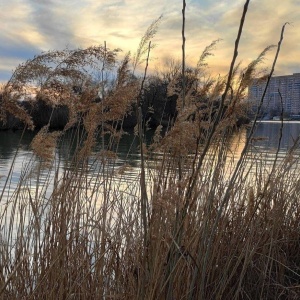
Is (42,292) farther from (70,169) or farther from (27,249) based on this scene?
(70,169)

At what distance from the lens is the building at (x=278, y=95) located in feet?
10.2

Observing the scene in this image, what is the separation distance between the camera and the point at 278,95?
328 cm

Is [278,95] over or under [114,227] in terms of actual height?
over

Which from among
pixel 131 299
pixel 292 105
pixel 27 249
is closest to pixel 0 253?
pixel 27 249

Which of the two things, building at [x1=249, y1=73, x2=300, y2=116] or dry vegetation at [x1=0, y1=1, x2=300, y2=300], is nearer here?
dry vegetation at [x1=0, y1=1, x2=300, y2=300]

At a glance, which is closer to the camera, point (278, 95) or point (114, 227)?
point (114, 227)

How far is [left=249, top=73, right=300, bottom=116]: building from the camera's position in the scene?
10.2ft

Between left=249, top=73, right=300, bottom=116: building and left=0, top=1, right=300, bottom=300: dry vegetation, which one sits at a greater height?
left=249, top=73, right=300, bottom=116: building

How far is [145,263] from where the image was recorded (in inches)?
69.2

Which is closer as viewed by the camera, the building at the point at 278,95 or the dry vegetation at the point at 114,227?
the dry vegetation at the point at 114,227

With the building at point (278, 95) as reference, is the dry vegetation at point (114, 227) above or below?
below

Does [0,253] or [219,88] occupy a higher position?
[219,88]

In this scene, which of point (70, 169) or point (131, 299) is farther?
point (70, 169)

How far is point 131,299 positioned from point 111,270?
0.99 feet
